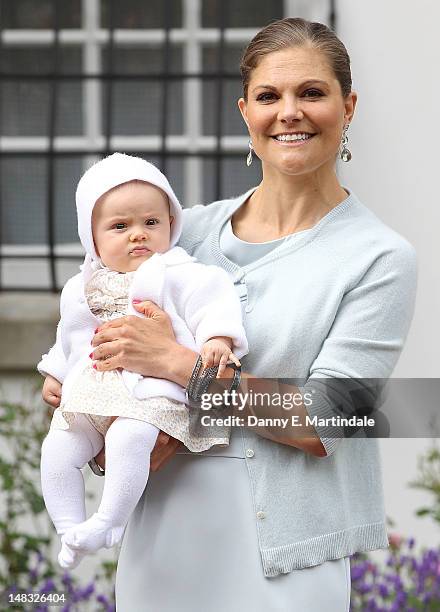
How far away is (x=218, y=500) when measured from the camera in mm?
2090

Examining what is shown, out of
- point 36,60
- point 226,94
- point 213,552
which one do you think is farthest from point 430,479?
point 36,60

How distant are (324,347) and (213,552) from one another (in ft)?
1.34

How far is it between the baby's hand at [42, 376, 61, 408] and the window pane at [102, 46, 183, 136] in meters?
1.85

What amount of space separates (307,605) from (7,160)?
233 centimetres

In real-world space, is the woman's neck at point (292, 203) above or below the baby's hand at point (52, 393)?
above

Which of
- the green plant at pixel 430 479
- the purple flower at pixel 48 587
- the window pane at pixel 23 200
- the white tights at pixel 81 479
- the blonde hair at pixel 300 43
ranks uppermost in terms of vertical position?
the blonde hair at pixel 300 43

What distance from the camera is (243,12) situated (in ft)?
12.8

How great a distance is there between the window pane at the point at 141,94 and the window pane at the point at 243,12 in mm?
166

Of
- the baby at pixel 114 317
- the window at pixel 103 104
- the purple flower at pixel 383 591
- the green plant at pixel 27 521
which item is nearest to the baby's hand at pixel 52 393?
the baby at pixel 114 317

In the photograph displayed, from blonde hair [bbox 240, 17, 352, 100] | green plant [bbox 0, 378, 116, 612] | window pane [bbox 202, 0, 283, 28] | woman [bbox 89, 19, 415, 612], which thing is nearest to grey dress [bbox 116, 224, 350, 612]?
woman [bbox 89, 19, 415, 612]

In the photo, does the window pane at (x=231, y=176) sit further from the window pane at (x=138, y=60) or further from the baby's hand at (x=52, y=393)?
the baby's hand at (x=52, y=393)

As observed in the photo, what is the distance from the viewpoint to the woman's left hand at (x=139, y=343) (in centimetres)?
203

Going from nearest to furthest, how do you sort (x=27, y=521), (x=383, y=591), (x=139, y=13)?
(x=383, y=591) < (x=27, y=521) < (x=139, y=13)

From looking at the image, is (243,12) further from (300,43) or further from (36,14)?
(300,43)
